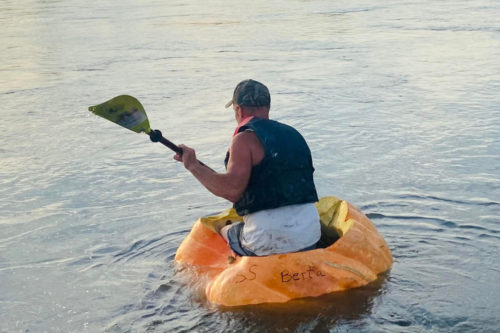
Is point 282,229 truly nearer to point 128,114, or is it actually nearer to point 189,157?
point 189,157

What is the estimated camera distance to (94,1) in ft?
98.6

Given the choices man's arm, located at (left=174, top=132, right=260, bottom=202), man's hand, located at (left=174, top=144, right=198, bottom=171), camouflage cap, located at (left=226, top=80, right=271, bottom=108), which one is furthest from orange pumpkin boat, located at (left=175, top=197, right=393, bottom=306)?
camouflage cap, located at (left=226, top=80, right=271, bottom=108)

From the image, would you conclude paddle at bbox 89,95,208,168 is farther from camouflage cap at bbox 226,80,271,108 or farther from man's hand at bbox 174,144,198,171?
camouflage cap at bbox 226,80,271,108

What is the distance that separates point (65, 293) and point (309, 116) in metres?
5.42

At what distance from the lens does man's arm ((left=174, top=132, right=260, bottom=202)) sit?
509 centimetres

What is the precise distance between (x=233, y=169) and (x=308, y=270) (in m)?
0.78

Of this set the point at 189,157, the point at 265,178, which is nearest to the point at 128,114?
the point at 189,157

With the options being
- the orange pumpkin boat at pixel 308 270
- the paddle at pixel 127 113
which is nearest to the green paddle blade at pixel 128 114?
the paddle at pixel 127 113

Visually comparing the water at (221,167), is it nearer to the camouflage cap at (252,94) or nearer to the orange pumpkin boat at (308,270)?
the orange pumpkin boat at (308,270)

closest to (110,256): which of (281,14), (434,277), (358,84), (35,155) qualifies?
(434,277)

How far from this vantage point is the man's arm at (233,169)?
509 centimetres

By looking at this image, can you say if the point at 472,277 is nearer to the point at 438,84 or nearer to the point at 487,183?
the point at 487,183

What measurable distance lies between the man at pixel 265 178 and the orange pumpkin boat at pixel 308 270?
15cm

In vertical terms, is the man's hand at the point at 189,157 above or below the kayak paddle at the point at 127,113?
below
